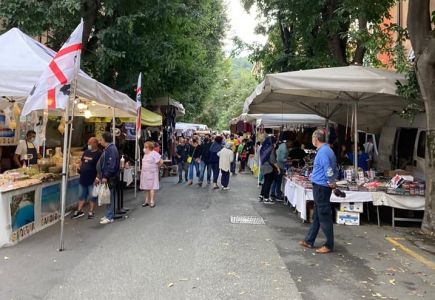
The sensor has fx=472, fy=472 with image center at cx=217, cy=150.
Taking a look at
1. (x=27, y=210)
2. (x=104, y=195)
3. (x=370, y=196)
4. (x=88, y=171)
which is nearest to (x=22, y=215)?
(x=27, y=210)

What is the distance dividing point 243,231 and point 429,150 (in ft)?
13.0

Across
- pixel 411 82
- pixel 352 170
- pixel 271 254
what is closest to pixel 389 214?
pixel 352 170

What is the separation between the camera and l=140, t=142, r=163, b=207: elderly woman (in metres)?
11.9

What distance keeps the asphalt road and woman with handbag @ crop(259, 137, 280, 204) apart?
2913 millimetres

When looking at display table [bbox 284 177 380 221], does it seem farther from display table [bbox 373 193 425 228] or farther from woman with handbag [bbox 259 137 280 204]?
woman with handbag [bbox 259 137 280 204]

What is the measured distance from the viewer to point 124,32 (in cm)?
1461

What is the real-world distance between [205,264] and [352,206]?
4382mm

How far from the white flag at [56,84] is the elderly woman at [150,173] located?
4949 millimetres

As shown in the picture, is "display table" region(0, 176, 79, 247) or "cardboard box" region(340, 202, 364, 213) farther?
"cardboard box" region(340, 202, 364, 213)

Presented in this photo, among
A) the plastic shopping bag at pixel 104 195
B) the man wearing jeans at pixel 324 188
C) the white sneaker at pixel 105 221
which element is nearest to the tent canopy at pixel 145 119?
the plastic shopping bag at pixel 104 195

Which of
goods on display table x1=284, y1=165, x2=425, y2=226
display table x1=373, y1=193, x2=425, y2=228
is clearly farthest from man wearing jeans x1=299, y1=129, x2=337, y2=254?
display table x1=373, y1=193, x2=425, y2=228

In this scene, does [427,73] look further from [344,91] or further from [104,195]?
[104,195]

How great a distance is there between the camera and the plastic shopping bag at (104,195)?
9.46m

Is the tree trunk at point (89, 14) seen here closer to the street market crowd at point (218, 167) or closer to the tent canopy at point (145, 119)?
the tent canopy at point (145, 119)
